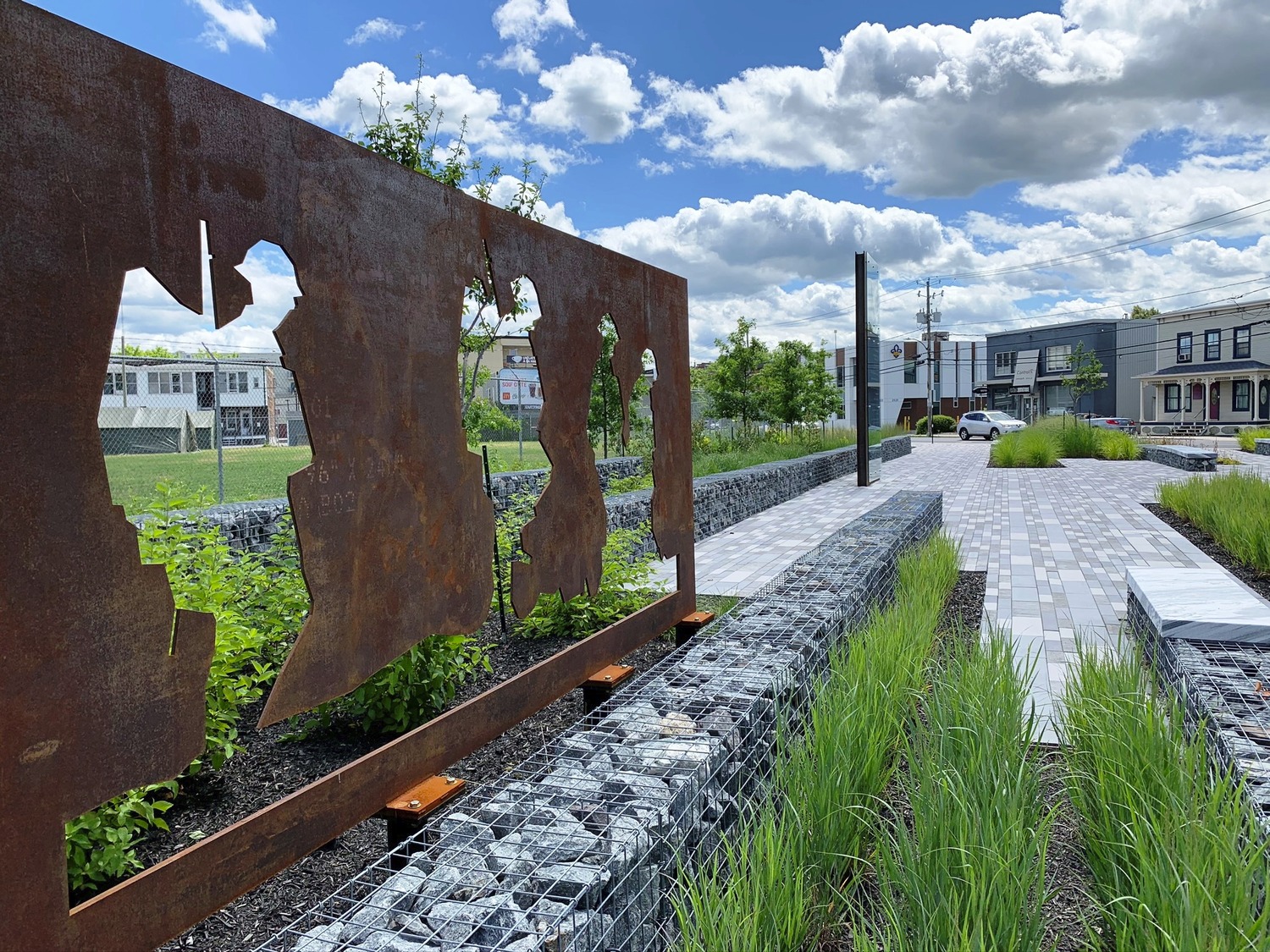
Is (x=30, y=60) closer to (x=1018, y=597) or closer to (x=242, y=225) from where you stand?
(x=242, y=225)

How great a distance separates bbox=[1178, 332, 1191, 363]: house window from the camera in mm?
43312

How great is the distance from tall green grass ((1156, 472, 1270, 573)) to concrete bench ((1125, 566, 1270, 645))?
2744 mm

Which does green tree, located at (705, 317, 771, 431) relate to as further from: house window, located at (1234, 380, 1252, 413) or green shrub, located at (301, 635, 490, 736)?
house window, located at (1234, 380, 1252, 413)

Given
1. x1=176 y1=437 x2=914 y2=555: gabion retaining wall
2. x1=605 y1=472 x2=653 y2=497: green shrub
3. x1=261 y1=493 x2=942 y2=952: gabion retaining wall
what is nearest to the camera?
x1=261 y1=493 x2=942 y2=952: gabion retaining wall

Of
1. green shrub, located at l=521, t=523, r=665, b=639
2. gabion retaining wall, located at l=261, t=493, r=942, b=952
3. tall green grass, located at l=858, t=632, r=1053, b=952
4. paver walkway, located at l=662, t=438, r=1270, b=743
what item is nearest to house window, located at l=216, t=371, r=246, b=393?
paver walkway, located at l=662, t=438, r=1270, b=743

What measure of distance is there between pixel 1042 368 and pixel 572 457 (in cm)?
Answer: 5337

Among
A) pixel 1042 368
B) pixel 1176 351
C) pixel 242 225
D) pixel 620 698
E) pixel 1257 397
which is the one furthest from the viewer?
pixel 1042 368

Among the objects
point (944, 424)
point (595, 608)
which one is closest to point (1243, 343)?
point (944, 424)

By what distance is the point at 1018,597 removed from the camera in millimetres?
6586

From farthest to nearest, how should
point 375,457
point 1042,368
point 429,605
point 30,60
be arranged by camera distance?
1. point 1042,368
2. point 429,605
3. point 375,457
4. point 30,60

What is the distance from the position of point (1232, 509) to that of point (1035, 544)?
1.80m

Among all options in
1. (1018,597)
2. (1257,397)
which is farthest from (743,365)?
(1257,397)

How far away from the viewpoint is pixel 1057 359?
49.9m

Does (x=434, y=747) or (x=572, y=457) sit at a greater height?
(x=572, y=457)
